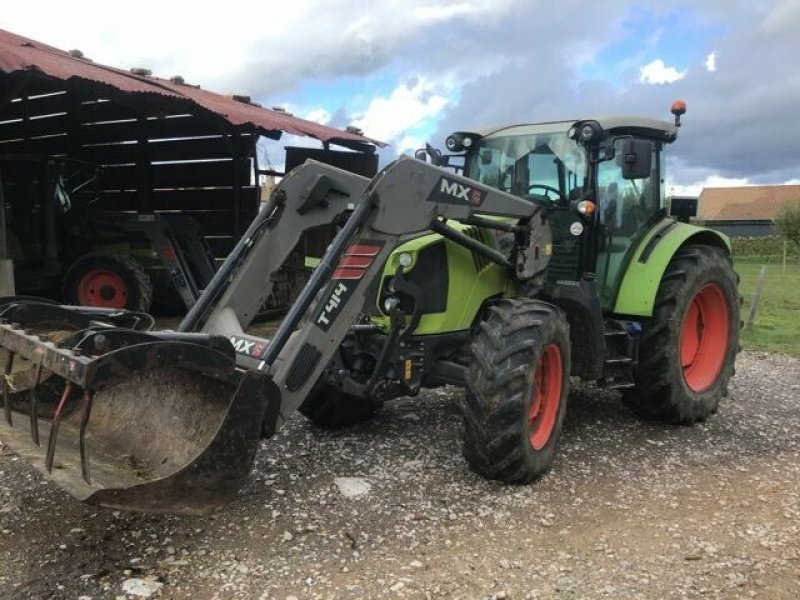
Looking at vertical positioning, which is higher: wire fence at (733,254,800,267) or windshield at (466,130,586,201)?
windshield at (466,130,586,201)

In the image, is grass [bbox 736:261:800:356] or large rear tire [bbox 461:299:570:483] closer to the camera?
large rear tire [bbox 461:299:570:483]

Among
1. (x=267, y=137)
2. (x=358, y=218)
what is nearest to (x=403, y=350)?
(x=358, y=218)

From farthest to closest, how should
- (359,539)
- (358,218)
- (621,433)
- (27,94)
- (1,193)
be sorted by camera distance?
(27,94)
(1,193)
(621,433)
(358,218)
(359,539)

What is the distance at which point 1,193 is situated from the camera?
8.92 metres

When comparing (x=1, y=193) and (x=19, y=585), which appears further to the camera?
(x=1, y=193)

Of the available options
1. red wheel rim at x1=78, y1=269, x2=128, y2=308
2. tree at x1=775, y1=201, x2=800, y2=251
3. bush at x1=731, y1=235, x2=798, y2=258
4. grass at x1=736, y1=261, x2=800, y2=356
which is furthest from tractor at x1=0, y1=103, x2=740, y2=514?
bush at x1=731, y1=235, x2=798, y2=258

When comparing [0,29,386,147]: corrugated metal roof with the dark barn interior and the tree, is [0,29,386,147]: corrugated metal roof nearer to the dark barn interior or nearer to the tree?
the dark barn interior

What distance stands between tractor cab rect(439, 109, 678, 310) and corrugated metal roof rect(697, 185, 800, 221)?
5714cm

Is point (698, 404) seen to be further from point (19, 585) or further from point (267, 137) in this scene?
point (267, 137)

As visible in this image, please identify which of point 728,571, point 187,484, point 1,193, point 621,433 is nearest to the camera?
point 187,484

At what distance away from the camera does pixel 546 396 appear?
4.73 metres

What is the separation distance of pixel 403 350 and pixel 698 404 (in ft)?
8.52

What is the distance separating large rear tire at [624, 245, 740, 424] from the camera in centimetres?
536

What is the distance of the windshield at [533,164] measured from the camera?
5262 mm
